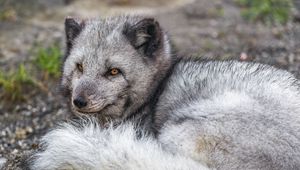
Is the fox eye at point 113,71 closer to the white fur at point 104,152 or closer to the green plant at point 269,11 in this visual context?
the white fur at point 104,152

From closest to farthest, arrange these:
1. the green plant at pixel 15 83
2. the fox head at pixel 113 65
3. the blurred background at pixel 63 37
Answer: the fox head at pixel 113 65
the blurred background at pixel 63 37
the green plant at pixel 15 83

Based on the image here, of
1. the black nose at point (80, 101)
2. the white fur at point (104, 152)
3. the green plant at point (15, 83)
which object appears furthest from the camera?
the green plant at point (15, 83)

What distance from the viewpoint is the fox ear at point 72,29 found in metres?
4.92

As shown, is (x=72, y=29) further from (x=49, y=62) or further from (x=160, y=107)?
(x=49, y=62)

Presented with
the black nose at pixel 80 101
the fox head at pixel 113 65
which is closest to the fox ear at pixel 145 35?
the fox head at pixel 113 65

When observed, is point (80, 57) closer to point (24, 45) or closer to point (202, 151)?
point (202, 151)

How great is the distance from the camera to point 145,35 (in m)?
4.73

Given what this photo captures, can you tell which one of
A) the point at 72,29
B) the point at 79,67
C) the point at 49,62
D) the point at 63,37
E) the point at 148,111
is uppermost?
the point at 72,29

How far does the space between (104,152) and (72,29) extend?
1.46m

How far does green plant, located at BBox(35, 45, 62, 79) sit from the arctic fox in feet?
6.31

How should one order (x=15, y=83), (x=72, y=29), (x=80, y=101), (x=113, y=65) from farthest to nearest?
(x=15, y=83), (x=72, y=29), (x=113, y=65), (x=80, y=101)

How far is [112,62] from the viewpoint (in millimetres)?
4582

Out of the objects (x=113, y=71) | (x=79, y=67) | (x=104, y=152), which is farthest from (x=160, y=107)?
(x=104, y=152)

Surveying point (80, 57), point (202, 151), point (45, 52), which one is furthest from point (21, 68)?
point (202, 151)
